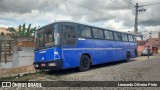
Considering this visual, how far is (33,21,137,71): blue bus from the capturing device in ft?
42.4

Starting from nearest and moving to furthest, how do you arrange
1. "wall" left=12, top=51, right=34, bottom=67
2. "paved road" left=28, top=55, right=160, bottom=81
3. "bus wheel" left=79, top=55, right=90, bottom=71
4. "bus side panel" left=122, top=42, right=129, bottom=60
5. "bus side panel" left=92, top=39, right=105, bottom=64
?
"paved road" left=28, top=55, right=160, bottom=81
"bus wheel" left=79, top=55, right=90, bottom=71
"bus side panel" left=92, top=39, right=105, bottom=64
"wall" left=12, top=51, right=34, bottom=67
"bus side panel" left=122, top=42, right=129, bottom=60

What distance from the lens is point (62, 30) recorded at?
1323 centimetres

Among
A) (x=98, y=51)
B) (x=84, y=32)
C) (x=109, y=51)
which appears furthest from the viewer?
(x=109, y=51)

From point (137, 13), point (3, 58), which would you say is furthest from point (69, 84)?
point (137, 13)

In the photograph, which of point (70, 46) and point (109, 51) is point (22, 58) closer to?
point (109, 51)

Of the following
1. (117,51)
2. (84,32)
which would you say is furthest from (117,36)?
(84,32)

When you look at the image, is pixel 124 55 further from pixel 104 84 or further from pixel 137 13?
pixel 137 13

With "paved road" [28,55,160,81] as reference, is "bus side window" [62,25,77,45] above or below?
above

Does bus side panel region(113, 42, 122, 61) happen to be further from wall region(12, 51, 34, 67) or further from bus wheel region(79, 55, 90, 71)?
wall region(12, 51, 34, 67)

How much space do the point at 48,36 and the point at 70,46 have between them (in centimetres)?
139

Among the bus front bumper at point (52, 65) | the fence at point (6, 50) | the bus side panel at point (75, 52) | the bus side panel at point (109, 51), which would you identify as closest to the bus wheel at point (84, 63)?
the bus side panel at point (75, 52)

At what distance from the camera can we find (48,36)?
533 inches

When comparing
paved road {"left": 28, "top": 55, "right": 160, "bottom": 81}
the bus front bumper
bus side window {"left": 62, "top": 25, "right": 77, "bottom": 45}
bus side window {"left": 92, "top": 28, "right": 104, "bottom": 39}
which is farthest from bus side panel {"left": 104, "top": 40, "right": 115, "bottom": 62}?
the bus front bumper

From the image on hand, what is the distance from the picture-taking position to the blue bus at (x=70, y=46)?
12938mm
